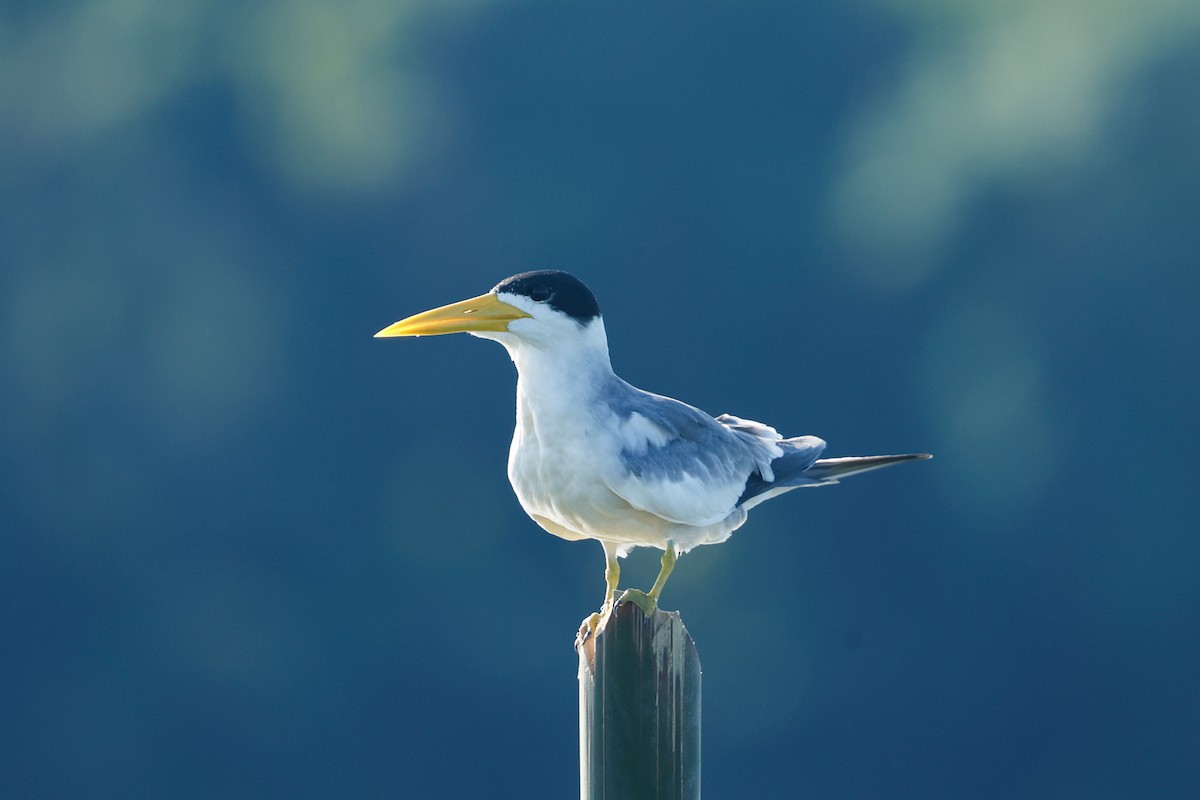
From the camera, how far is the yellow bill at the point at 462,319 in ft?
9.89

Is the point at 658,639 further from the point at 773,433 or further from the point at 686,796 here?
the point at 773,433

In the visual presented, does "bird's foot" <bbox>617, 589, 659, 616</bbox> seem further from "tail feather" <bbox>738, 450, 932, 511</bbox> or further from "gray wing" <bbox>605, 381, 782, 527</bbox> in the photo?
"tail feather" <bbox>738, 450, 932, 511</bbox>

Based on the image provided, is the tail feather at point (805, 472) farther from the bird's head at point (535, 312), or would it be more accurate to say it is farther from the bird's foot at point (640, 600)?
the bird's foot at point (640, 600)

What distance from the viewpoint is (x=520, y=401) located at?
325 centimetres

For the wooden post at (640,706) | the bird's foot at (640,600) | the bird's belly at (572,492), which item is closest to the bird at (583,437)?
the bird's belly at (572,492)

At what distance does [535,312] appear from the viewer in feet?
10.4

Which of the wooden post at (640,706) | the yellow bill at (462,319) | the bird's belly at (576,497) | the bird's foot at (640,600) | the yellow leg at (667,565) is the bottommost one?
the wooden post at (640,706)

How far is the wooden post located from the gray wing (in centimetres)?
51

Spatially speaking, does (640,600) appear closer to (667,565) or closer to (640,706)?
(640,706)

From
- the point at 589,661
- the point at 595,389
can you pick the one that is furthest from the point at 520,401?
the point at 589,661

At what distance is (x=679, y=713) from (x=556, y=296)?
1028 millimetres

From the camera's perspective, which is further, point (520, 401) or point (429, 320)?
point (520, 401)

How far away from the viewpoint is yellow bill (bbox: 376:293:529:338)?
302 centimetres

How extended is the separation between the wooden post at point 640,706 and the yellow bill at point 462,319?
778 mm
